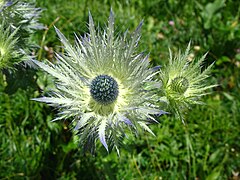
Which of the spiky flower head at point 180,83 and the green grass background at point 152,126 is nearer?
the spiky flower head at point 180,83

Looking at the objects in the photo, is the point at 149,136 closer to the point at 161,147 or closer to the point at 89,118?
the point at 161,147

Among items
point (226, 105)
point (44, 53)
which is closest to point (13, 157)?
point (44, 53)

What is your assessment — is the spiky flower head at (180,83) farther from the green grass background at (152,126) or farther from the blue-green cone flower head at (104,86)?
the green grass background at (152,126)

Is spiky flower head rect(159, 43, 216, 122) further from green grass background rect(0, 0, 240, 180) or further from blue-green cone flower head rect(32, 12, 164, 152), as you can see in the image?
green grass background rect(0, 0, 240, 180)

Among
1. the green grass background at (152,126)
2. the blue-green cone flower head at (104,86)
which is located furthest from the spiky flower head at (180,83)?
the green grass background at (152,126)

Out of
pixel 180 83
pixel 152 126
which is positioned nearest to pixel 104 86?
pixel 180 83

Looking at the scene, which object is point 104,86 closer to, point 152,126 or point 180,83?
point 180,83
